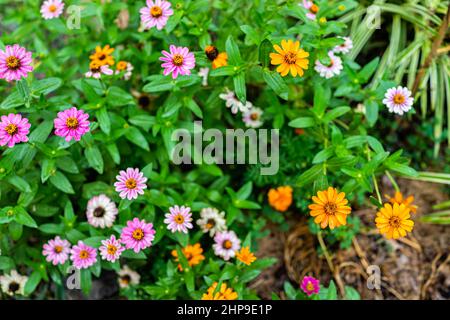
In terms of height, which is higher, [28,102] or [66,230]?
[28,102]

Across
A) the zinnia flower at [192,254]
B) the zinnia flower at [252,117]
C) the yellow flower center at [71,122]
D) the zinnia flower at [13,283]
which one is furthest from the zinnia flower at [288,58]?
the zinnia flower at [13,283]

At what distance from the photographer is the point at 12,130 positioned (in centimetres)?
167

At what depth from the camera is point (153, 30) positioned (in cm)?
211

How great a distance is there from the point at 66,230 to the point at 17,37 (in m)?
0.98

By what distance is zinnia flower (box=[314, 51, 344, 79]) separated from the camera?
6.73ft

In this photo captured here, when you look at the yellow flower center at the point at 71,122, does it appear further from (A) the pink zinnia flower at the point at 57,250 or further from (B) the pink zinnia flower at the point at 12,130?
(A) the pink zinnia flower at the point at 57,250

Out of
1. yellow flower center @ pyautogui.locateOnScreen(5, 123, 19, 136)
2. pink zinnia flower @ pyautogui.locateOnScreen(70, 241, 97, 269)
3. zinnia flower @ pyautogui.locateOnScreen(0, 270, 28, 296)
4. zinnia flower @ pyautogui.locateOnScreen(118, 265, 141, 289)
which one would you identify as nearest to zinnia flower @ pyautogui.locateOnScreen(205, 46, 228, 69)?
yellow flower center @ pyautogui.locateOnScreen(5, 123, 19, 136)

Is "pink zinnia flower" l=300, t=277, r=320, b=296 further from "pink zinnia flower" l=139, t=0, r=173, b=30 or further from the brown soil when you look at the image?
"pink zinnia flower" l=139, t=0, r=173, b=30

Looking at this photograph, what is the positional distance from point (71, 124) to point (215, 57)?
23.3 inches

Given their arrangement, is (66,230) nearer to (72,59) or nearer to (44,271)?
(44,271)

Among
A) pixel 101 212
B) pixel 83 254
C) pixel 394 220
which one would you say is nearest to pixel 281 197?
pixel 394 220

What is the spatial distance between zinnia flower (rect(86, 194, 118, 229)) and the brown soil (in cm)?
80

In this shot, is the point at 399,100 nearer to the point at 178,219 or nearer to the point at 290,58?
the point at 290,58
